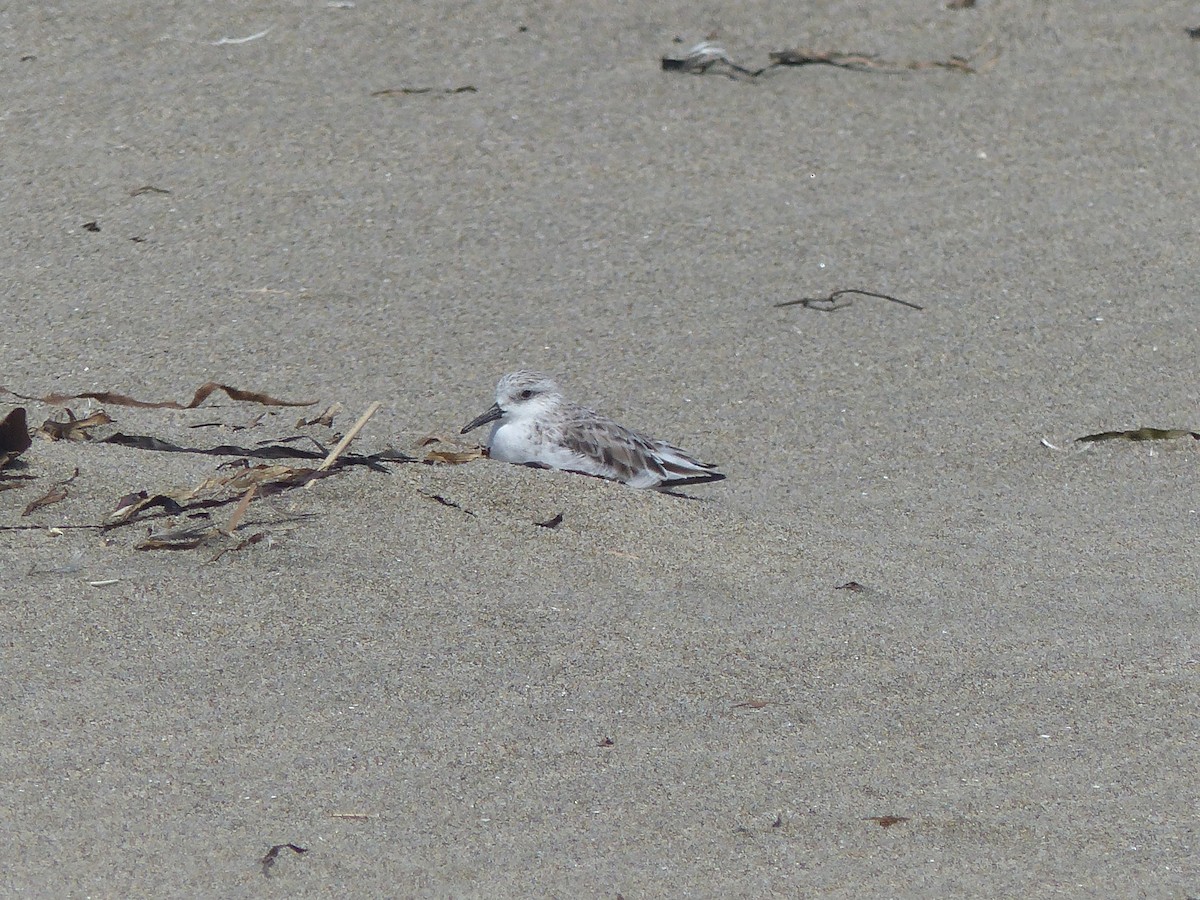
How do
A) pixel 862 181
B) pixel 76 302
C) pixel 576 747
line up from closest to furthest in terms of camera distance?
pixel 576 747 < pixel 76 302 < pixel 862 181

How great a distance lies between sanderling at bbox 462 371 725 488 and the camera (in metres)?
5.19

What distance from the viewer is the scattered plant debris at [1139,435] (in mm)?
5672

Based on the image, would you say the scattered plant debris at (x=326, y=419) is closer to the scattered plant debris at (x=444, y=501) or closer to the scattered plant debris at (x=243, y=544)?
the scattered plant debris at (x=444, y=501)

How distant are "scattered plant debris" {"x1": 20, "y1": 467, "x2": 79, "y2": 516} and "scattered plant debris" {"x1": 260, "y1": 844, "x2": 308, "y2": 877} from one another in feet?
5.25

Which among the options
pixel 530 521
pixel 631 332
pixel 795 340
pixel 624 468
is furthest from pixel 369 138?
pixel 530 521

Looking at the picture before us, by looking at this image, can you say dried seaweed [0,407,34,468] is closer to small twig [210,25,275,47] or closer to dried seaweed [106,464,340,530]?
dried seaweed [106,464,340,530]

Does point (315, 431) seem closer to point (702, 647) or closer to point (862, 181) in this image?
point (702, 647)

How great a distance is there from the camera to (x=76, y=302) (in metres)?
6.15

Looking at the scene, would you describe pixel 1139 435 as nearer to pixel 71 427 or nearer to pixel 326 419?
pixel 326 419

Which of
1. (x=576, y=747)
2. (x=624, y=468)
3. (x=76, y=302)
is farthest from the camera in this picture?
Answer: (x=76, y=302)

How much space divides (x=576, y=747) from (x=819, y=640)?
845 millimetres

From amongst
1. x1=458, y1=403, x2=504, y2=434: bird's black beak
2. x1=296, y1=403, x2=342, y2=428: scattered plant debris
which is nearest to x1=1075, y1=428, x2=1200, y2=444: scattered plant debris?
x1=458, y1=403, x2=504, y2=434: bird's black beak

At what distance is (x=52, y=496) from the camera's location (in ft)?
14.1

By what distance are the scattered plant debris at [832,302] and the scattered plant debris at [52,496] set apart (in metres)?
3.10
